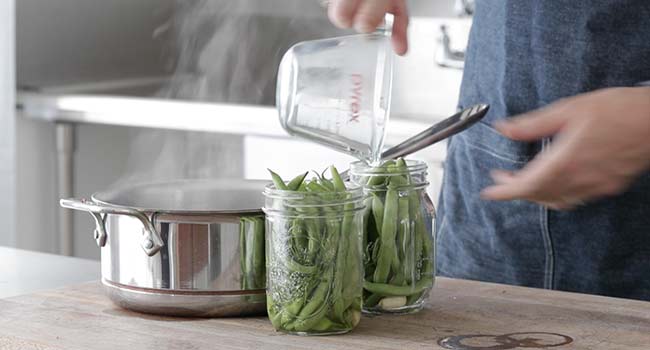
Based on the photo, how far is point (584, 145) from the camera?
3.11 ft

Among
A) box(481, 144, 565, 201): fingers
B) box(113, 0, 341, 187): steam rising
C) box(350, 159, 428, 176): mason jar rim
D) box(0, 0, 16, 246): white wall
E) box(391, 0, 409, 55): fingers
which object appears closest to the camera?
box(481, 144, 565, 201): fingers

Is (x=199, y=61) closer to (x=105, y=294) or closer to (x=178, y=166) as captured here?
(x=178, y=166)

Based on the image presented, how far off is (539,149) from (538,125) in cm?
40

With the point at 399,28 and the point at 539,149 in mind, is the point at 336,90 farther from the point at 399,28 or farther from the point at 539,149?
the point at 539,149

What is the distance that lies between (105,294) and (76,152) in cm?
170

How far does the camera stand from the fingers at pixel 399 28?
→ 48.2 inches

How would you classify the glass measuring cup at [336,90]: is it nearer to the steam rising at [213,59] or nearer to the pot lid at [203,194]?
the pot lid at [203,194]

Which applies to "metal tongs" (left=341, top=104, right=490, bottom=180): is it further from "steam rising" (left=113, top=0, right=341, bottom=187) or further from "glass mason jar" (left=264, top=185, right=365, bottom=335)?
"steam rising" (left=113, top=0, right=341, bottom=187)

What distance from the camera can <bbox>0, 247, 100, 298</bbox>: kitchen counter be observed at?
124 centimetres

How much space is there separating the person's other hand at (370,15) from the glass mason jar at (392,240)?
5.8 inches

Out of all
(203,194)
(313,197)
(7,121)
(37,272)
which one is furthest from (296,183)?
(7,121)

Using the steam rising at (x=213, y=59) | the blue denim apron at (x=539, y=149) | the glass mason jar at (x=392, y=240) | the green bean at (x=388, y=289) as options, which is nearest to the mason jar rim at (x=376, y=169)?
the glass mason jar at (x=392, y=240)

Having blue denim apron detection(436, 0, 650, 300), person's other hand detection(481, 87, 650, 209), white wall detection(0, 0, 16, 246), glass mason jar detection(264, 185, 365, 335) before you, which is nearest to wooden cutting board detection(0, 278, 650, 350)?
glass mason jar detection(264, 185, 365, 335)

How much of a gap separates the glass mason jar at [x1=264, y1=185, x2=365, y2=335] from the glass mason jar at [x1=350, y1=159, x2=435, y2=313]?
0.21 ft
